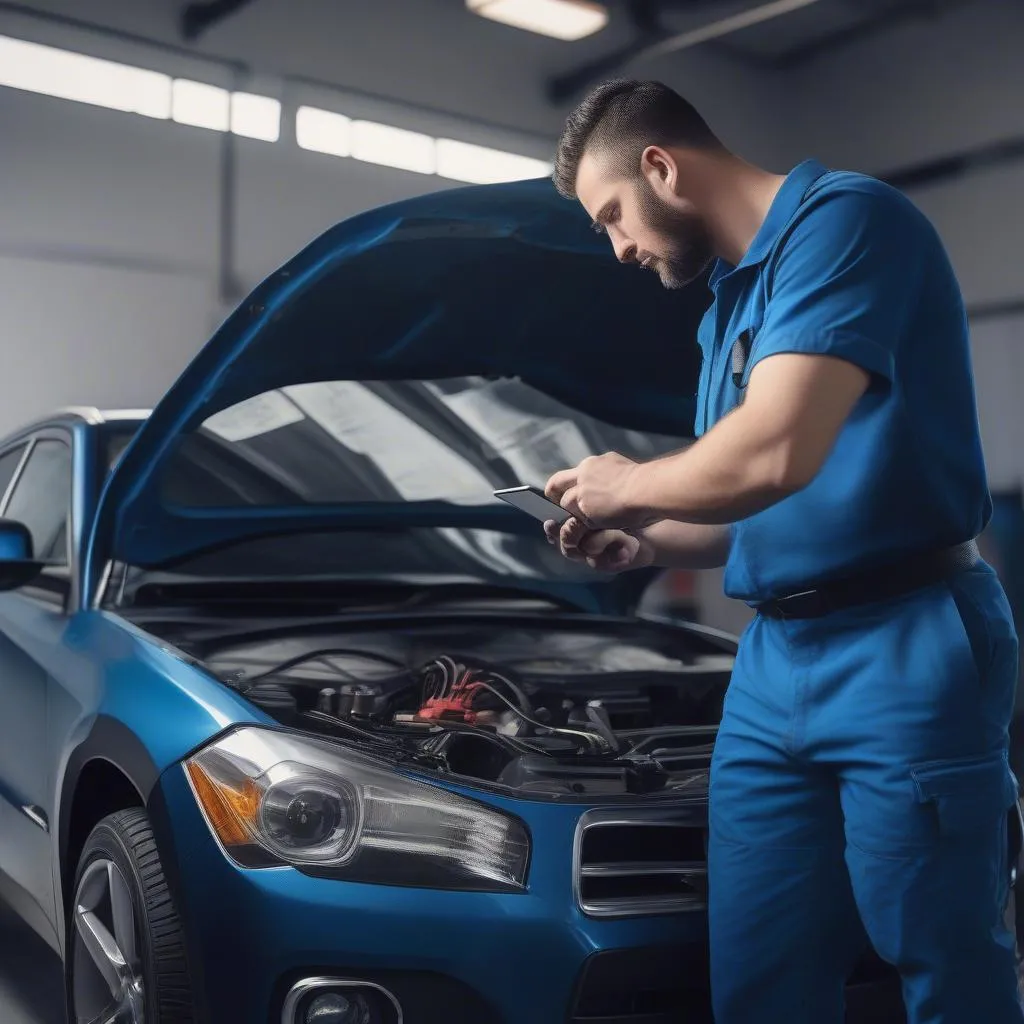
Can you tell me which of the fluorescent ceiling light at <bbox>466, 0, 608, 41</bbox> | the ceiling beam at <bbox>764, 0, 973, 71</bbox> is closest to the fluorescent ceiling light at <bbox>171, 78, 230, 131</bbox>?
the fluorescent ceiling light at <bbox>466, 0, 608, 41</bbox>

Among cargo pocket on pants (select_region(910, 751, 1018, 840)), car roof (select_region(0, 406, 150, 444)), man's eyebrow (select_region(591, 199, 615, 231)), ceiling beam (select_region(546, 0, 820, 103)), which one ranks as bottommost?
cargo pocket on pants (select_region(910, 751, 1018, 840))

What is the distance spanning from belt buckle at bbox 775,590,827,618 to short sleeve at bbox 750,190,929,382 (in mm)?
247

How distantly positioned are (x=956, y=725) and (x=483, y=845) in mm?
550

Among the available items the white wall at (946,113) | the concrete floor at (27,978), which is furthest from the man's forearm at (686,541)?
the white wall at (946,113)

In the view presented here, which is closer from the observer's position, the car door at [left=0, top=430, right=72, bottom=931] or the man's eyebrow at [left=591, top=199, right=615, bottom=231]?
→ the man's eyebrow at [left=591, top=199, right=615, bottom=231]

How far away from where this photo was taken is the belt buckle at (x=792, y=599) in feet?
4.23

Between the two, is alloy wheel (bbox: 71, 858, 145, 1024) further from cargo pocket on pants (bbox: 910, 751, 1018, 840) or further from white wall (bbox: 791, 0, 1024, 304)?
white wall (bbox: 791, 0, 1024, 304)

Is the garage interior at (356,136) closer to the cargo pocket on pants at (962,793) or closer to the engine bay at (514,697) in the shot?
the engine bay at (514,697)

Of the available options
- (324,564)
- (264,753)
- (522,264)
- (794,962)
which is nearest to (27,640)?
(324,564)

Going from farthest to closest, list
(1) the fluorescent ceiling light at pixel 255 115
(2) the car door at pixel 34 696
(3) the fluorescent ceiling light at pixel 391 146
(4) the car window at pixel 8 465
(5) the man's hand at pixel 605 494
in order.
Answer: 1. (3) the fluorescent ceiling light at pixel 391 146
2. (1) the fluorescent ceiling light at pixel 255 115
3. (4) the car window at pixel 8 465
4. (2) the car door at pixel 34 696
5. (5) the man's hand at pixel 605 494

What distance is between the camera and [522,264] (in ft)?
6.20

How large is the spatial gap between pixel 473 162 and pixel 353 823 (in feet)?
16.6

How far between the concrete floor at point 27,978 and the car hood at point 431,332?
816 millimetres

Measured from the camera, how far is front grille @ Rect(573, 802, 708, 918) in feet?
4.57
